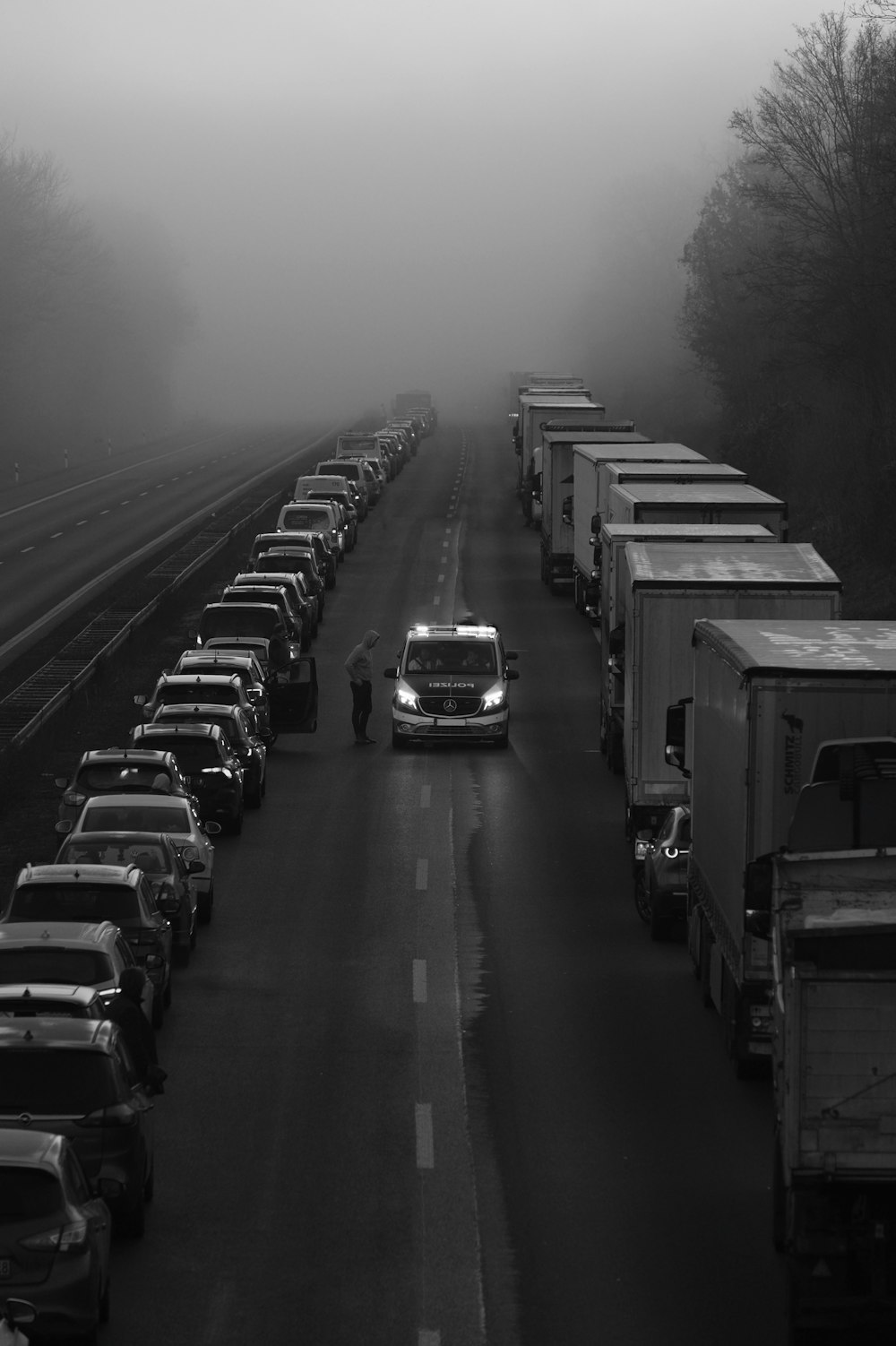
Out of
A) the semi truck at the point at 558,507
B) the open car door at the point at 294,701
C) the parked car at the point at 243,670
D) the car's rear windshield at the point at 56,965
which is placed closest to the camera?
the car's rear windshield at the point at 56,965

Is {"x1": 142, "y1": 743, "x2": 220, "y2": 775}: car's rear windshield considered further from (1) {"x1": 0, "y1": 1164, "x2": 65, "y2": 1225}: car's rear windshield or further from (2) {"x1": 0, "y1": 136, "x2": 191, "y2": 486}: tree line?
(2) {"x1": 0, "y1": 136, "x2": 191, "y2": 486}: tree line

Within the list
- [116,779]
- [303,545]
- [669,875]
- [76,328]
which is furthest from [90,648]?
[76,328]

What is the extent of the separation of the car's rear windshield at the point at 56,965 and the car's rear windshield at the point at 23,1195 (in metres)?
4.31

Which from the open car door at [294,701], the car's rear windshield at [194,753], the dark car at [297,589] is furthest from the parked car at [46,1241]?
the dark car at [297,589]

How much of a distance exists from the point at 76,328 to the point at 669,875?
10849 cm

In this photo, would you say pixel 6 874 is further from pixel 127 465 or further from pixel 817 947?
pixel 127 465

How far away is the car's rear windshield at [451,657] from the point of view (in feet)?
112

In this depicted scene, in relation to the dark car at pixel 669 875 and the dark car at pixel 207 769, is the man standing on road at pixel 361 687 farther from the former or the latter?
the dark car at pixel 669 875

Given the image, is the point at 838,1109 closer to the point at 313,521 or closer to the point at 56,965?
the point at 56,965

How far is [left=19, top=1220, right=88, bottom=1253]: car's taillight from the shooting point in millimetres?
10352

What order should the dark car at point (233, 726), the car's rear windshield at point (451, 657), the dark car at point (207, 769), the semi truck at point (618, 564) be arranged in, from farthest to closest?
1. the car's rear windshield at point (451, 657)
2. the semi truck at point (618, 564)
3. the dark car at point (233, 726)
4. the dark car at point (207, 769)

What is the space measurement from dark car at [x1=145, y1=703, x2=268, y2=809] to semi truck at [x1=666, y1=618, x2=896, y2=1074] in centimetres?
1112

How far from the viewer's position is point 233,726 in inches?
1112

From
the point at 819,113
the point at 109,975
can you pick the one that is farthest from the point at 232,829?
the point at 819,113
